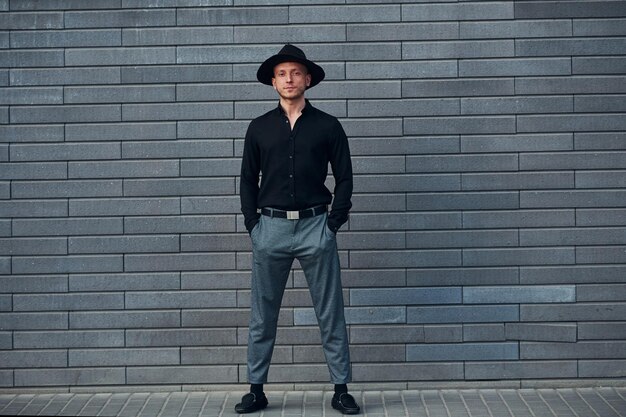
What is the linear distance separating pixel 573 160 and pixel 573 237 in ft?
1.70

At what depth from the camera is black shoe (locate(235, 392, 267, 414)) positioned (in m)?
7.74

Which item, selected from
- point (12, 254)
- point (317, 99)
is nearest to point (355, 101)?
point (317, 99)

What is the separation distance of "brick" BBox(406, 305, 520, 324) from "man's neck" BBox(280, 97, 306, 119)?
5.23 feet

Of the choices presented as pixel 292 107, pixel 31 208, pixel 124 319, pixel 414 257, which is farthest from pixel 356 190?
pixel 31 208

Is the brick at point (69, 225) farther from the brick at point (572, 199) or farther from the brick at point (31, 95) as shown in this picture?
the brick at point (572, 199)

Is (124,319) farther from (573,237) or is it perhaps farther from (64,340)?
(573,237)

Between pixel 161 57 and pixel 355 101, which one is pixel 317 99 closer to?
pixel 355 101

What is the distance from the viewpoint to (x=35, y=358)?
8.37 metres

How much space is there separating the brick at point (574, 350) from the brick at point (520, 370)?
0.05 meters

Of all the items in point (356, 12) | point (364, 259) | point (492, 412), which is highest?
point (356, 12)

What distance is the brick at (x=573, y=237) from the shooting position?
8.30 metres

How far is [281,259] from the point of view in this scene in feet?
25.2

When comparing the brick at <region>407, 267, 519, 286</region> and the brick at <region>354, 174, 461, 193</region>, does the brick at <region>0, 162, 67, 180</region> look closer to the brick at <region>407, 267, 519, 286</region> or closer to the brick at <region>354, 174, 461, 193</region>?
the brick at <region>354, 174, 461, 193</region>

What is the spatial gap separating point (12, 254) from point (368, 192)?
8.03ft
